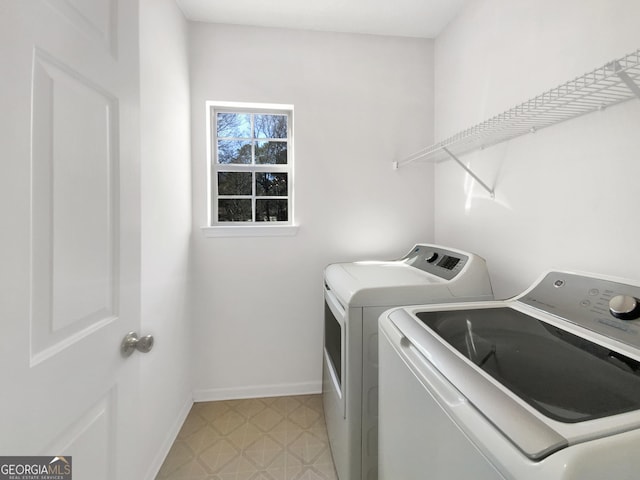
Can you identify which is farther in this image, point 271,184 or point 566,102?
point 271,184

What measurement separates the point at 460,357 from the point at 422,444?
0.82 ft

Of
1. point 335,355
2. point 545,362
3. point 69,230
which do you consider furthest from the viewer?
point 335,355

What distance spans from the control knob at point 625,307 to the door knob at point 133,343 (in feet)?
4.26

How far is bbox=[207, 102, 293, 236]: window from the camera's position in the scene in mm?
2189

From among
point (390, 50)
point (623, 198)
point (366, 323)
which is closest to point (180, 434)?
point (366, 323)

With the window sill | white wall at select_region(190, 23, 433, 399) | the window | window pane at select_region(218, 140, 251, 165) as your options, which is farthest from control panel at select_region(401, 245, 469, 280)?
window pane at select_region(218, 140, 251, 165)

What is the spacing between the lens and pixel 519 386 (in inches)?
23.8

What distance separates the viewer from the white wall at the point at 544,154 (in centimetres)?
98

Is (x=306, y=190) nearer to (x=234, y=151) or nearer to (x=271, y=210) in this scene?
(x=271, y=210)

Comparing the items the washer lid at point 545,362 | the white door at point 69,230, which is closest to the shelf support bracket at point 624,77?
the washer lid at point 545,362

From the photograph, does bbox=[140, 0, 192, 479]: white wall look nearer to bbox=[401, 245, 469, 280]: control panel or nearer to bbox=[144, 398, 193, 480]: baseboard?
bbox=[144, 398, 193, 480]: baseboard

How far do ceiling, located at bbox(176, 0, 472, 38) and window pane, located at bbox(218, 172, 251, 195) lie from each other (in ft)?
3.36

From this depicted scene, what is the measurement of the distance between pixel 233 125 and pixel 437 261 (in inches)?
68.5

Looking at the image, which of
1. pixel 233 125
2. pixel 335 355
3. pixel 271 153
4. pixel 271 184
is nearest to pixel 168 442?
pixel 335 355
